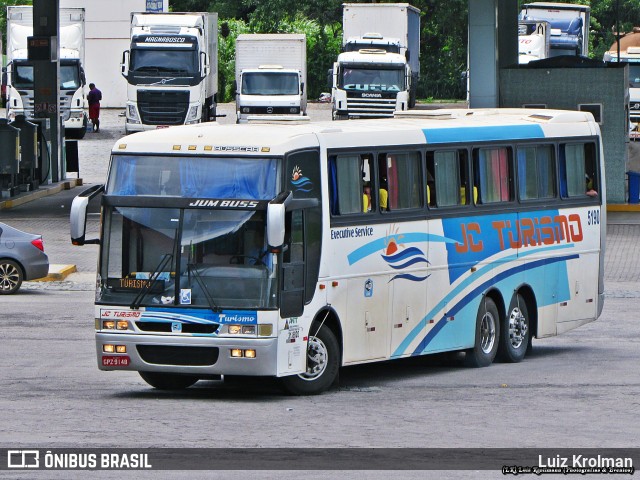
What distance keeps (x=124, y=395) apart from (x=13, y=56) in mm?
42981

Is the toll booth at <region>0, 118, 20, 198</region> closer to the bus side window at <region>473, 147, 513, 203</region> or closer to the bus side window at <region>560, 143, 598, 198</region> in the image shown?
the bus side window at <region>560, 143, 598, 198</region>

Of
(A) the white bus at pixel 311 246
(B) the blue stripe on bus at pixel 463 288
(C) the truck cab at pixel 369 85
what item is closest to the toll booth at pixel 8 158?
(A) the white bus at pixel 311 246

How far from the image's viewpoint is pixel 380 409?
13945 mm

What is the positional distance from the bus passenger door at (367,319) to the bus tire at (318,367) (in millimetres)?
341

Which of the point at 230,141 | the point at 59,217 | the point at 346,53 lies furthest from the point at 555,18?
the point at 230,141

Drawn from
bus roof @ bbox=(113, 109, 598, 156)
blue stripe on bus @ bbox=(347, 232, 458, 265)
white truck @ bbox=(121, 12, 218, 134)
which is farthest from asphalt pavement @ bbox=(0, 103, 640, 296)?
blue stripe on bus @ bbox=(347, 232, 458, 265)

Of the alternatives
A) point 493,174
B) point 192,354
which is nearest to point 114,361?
point 192,354

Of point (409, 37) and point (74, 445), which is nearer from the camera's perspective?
point (74, 445)

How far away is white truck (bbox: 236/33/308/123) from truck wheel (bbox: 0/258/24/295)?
33508 mm

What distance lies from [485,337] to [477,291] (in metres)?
0.84

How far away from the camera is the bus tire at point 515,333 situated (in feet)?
60.3

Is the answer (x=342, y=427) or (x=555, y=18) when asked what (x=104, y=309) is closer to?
(x=342, y=427)

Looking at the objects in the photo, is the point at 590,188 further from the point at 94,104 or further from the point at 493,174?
the point at 94,104

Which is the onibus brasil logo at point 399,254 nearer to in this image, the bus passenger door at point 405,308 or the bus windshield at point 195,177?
the bus passenger door at point 405,308
